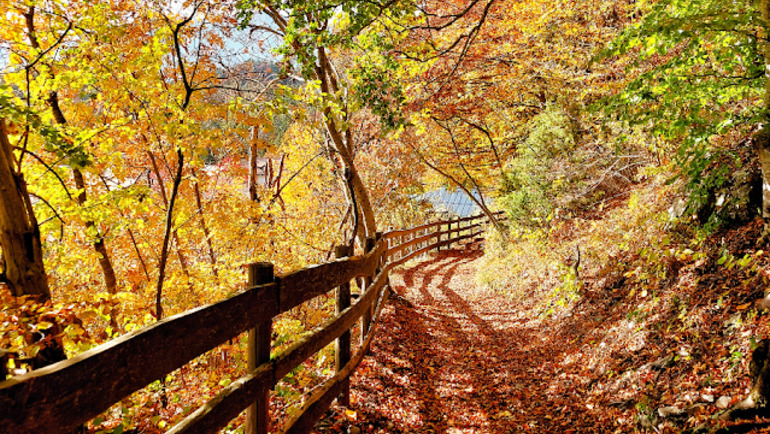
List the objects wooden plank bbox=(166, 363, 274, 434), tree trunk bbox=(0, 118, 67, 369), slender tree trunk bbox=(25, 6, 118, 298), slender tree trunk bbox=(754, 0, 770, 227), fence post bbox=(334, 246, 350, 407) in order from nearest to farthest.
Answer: wooden plank bbox=(166, 363, 274, 434), tree trunk bbox=(0, 118, 67, 369), slender tree trunk bbox=(754, 0, 770, 227), fence post bbox=(334, 246, 350, 407), slender tree trunk bbox=(25, 6, 118, 298)

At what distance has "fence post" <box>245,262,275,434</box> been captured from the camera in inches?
106

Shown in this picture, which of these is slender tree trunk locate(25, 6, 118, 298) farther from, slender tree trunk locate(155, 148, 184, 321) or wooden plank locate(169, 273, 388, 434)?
wooden plank locate(169, 273, 388, 434)

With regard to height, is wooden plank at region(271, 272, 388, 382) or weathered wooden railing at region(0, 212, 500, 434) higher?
weathered wooden railing at region(0, 212, 500, 434)

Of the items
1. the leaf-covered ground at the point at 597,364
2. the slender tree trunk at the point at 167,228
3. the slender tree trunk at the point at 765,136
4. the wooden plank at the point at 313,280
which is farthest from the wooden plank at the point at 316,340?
the slender tree trunk at the point at 765,136

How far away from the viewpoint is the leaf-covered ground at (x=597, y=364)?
3887 mm

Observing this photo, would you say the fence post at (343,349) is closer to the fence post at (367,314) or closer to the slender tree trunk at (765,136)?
the fence post at (367,314)

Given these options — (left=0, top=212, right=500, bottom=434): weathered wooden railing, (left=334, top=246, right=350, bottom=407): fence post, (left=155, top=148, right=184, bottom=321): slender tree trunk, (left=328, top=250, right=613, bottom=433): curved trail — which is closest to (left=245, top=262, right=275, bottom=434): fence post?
(left=0, top=212, right=500, bottom=434): weathered wooden railing


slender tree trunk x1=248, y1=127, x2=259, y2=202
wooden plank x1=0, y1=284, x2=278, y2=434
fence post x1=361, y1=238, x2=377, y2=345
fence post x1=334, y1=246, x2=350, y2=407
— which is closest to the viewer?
wooden plank x1=0, y1=284, x2=278, y2=434

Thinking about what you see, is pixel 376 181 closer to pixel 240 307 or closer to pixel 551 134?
pixel 551 134

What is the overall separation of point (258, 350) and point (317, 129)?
771cm

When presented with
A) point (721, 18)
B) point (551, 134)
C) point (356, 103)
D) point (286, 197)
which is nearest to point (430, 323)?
point (356, 103)

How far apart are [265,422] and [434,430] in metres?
2.35

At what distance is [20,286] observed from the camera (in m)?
3.40

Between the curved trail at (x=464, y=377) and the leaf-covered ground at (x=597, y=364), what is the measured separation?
0.02 m
